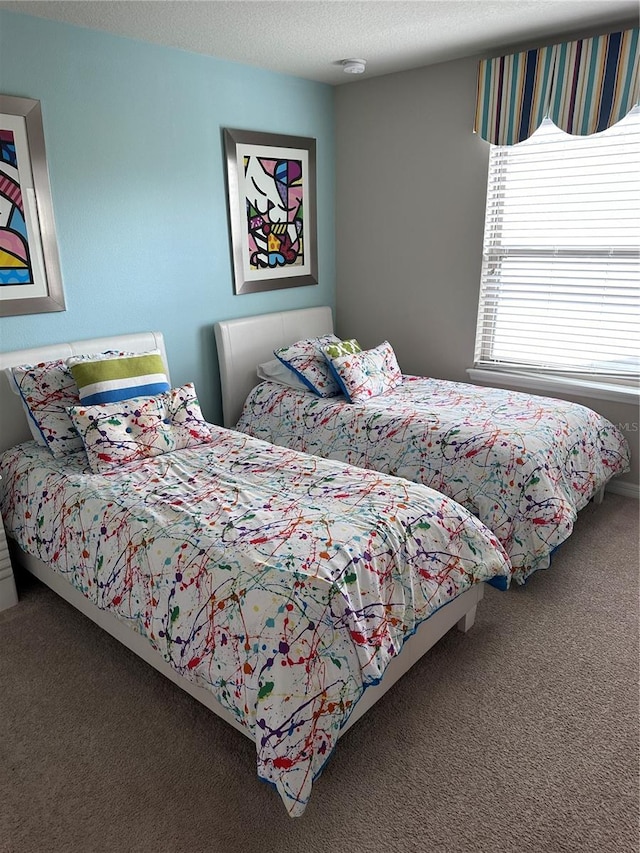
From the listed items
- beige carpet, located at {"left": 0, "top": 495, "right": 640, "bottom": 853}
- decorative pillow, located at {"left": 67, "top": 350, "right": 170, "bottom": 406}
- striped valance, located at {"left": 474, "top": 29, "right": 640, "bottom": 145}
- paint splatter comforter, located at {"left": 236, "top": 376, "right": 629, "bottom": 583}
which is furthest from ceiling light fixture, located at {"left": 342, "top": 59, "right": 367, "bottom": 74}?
beige carpet, located at {"left": 0, "top": 495, "right": 640, "bottom": 853}

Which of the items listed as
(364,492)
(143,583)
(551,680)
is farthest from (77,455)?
(551,680)

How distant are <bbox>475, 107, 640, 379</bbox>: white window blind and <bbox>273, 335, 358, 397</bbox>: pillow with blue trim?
110 cm

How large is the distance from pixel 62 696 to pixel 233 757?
688 millimetres

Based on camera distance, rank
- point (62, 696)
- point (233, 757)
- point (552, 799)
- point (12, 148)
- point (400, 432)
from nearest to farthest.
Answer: point (552, 799), point (233, 757), point (62, 696), point (12, 148), point (400, 432)

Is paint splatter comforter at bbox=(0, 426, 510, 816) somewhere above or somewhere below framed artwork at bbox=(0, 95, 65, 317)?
below

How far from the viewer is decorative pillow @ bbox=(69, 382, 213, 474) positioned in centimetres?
253

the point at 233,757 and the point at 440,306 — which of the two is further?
the point at 440,306

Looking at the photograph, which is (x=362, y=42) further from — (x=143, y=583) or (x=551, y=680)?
(x=551, y=680)

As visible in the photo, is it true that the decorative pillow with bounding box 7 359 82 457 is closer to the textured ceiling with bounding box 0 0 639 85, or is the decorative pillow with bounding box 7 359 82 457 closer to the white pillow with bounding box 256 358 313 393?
the white pillow with bounding box 256 358 313 393

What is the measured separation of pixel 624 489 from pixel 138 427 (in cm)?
275

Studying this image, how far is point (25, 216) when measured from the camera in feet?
9.00

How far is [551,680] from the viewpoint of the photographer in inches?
83.2

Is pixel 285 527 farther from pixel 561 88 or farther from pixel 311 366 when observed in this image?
pixel 561 88

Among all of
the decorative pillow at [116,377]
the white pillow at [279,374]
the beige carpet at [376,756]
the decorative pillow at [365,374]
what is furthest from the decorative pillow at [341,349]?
the beige carpet at [376,756]
